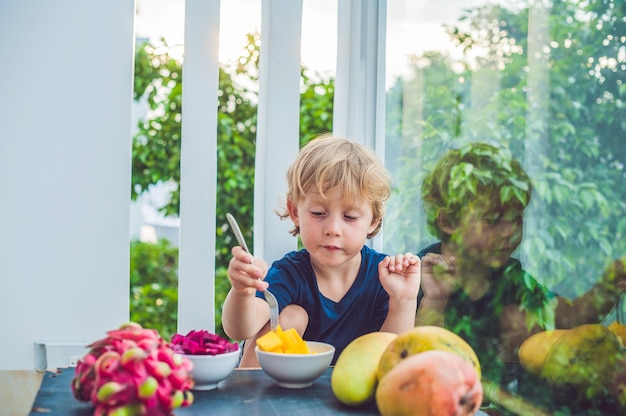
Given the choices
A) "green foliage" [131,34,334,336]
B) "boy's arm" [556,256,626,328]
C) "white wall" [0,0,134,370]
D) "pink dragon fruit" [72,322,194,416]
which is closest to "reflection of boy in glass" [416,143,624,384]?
"boy's arm" [556,256,626,328]

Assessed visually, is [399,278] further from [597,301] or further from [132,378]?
[132,378]

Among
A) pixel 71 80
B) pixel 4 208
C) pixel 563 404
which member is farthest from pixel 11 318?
pixel 563 404

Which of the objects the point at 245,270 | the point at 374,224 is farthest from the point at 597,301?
the point at 374,224

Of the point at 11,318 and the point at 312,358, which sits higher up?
the point at 312,358

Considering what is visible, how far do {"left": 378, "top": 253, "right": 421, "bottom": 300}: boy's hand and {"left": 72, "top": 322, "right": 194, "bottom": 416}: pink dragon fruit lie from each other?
0.66 metres

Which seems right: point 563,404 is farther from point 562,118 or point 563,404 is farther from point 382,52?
point 382,52

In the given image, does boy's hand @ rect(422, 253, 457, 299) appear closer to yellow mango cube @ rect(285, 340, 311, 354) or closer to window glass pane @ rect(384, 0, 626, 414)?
window glass pane @ rect(384, 0, 626, 414)

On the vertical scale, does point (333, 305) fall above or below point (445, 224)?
below

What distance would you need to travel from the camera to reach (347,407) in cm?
91

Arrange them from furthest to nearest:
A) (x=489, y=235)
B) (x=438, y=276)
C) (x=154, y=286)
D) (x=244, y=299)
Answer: (x=154, y=286) → (x=438, y=276) → (x=244, y=299) → (x=489, y=235)

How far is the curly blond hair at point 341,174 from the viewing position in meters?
1.52

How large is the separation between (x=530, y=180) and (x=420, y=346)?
325mm

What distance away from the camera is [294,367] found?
991mm

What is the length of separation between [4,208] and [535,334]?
144 centimetres
